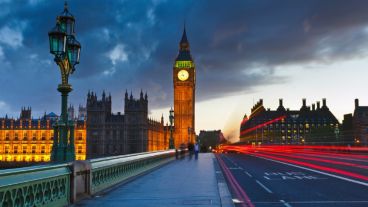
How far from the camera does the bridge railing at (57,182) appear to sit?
771 cm

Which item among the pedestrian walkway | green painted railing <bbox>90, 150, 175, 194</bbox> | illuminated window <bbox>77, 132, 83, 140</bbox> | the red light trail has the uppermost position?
illuminated window <bbox>77, 132, 83, 140</bbox>

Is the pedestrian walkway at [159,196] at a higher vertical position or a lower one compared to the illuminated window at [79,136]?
lower

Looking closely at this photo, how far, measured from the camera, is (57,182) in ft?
33.1

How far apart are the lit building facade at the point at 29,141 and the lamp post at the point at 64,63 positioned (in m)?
147

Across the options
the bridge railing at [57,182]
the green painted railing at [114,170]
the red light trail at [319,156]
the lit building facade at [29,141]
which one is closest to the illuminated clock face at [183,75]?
the lit building facade at [29,141]

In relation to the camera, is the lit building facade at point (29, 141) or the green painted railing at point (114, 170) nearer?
the green painted railing at point (114, 170)

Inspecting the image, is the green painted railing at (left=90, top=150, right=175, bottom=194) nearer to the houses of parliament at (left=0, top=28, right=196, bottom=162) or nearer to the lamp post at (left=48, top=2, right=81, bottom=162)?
the lamp post at (left=48, top=2, right=81, bottom=162)

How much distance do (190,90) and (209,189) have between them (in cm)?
14976

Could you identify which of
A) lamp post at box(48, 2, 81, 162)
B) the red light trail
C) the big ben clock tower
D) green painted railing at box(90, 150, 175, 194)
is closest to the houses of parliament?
the big ben clock tower

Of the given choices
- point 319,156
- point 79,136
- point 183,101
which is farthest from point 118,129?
point 319,156

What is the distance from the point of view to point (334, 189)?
1619 cm

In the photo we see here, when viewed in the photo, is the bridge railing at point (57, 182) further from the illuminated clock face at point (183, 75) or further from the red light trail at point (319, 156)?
the illuminated clock face at point (183, 75)

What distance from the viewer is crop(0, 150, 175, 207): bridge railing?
7.71 m

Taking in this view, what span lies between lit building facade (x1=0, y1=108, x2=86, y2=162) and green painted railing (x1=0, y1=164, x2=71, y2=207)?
153 meters
